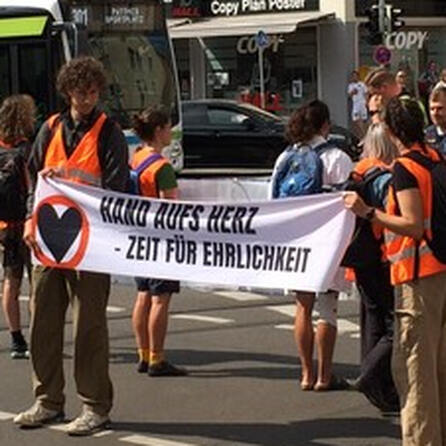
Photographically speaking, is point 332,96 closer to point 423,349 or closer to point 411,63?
point 411,63

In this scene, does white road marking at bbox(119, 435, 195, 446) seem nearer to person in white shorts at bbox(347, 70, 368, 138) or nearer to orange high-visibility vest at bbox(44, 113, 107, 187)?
orange high-visibility vest at bbox(44, 113, 107, 187)

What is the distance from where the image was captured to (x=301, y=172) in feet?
26.7

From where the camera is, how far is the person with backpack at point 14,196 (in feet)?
31.3

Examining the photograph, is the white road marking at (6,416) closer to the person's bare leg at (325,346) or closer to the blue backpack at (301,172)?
the person's bare leg at (325,346)

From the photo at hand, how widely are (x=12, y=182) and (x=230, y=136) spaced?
59.0 feet

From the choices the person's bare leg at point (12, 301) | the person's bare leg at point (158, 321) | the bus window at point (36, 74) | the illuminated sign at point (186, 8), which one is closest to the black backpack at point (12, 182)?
the person's bare leg at point (12, 301)

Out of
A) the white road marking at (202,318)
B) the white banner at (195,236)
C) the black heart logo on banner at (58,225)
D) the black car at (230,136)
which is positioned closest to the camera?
the white banner at (195,236)

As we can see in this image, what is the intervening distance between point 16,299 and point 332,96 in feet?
91.6

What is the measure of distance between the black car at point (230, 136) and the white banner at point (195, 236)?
749 inches

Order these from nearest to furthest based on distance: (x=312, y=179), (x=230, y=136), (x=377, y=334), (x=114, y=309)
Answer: (x=377, y=334) → (x=312, y=179) → (x=114, y=309) → (x=230, y=136)

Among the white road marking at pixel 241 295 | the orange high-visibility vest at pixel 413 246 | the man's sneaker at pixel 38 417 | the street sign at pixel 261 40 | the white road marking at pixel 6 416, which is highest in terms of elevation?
the orange high-visibility vest at pixel 413 246

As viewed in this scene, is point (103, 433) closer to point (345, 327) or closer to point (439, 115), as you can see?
point (439, 115)

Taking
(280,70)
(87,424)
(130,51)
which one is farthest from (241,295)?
(280,70)

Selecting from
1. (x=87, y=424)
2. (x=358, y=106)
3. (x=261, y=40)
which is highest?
(x=261, y=40)
